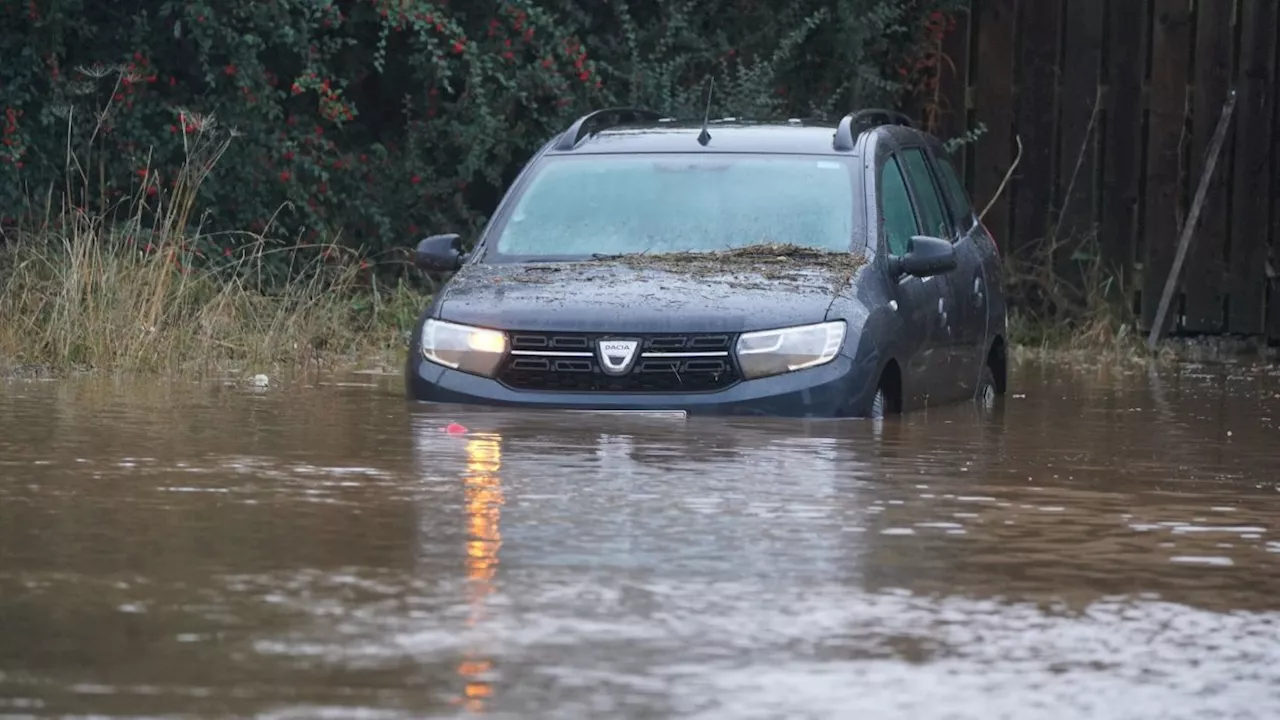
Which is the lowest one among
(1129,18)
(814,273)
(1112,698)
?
(1112,698)

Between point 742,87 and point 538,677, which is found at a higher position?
point 742,87

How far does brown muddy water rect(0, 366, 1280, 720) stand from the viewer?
5.25m

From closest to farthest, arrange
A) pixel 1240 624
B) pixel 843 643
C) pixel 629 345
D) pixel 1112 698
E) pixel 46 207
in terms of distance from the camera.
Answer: pixel 1112 698 < pixel 843 643 < pixel 1240 624 < pixel 629 345 < pixel 46 207

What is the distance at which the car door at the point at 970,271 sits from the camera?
1197 centimetres

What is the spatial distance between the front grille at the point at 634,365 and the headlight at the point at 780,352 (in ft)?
0.20

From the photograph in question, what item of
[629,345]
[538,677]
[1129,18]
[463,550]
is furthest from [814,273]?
[1129,18]

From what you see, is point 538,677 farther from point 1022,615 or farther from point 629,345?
point 629,345

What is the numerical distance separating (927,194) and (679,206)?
146cm

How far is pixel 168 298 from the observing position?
47.1 feet

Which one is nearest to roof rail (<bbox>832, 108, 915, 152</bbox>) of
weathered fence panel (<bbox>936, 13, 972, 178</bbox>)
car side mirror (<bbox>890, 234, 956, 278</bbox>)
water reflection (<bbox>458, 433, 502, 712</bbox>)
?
car side mirror (<bbox>890, 234, 956, 278</bbox>)

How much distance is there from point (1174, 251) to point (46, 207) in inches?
295

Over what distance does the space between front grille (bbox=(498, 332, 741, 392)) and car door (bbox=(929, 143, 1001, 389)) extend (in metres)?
2.12

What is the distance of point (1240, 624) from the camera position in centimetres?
612

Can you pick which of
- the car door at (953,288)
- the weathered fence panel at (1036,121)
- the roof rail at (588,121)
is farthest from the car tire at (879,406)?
the weathered fence panel at (1036,121)
